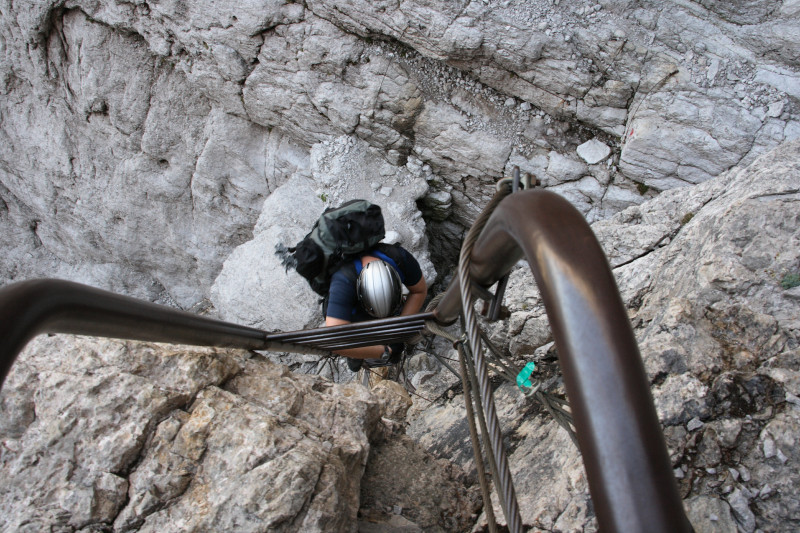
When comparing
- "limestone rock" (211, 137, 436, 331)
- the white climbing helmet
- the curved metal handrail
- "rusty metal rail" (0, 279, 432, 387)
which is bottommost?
the curved metal handrail

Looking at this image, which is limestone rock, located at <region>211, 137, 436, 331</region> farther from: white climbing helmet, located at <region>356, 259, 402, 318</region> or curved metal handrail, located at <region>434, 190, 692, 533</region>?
curved metal handrail, located at <region>434, 190, 692, 533</region>

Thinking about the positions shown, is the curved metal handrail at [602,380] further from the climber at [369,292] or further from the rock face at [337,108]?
the rock face at [337,108]

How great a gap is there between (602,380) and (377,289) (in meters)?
2.82

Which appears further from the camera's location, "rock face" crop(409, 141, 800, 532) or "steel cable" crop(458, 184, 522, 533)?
"rock face" crop(409, 141, 800, 532)

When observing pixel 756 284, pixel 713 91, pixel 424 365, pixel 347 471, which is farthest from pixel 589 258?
pixel 713 91

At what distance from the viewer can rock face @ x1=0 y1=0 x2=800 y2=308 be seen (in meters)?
4.85

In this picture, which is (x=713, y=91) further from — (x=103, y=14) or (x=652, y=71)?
(x=103, y=14)

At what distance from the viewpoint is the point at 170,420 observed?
1.70 meters

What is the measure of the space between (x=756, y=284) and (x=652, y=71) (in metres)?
3.47

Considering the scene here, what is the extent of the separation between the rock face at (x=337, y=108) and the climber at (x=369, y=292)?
295 centimetres

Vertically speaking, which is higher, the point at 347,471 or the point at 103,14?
the point at 103,14

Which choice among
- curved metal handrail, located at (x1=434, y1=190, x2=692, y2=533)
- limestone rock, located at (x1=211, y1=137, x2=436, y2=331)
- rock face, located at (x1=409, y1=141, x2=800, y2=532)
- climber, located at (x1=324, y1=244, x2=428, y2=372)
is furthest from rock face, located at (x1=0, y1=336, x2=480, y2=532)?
limestone rock, located at (x1=211, y1=137, x2=436, y2=331)

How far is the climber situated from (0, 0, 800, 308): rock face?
2.95 meters

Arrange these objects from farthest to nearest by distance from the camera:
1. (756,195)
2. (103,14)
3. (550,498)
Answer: (103,14), (756,195), (550,498)
